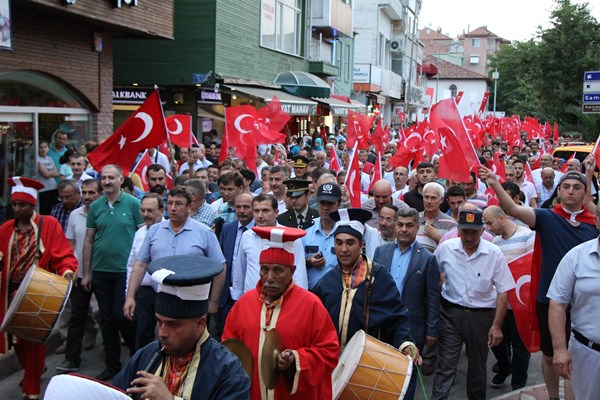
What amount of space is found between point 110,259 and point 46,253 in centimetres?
83

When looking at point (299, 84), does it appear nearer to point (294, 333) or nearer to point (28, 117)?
point (28, 117)

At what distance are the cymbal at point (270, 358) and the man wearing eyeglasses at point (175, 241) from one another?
8.28 feet

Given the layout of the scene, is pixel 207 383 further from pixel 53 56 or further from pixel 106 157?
pixel 53 56

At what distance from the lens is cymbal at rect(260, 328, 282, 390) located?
13.2 ft

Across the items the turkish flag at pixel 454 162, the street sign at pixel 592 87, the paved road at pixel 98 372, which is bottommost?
the paved road at pixel 98 372

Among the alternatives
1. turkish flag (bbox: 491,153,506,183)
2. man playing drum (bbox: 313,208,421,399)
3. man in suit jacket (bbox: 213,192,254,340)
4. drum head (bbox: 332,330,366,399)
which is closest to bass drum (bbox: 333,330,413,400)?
drum head (bbox: 332,330,366,399)

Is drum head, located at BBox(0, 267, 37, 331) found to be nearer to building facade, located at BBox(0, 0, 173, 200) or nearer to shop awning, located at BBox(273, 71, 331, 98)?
building facade, located at BBox(0, 0, 173, 200)

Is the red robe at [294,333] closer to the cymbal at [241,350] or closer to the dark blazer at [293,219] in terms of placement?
the cymbal at [241,350]

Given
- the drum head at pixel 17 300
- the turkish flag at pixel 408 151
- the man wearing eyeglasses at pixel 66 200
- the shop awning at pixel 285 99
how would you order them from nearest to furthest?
the drum head at pixel 17 300
the man wearing eyeglasses at pixel 66 200
the turkish flag at pixel 408 151
the shop awning at pixel 285 99

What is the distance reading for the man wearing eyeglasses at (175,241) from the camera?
6566mm

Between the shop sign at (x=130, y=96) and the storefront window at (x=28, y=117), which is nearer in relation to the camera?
the storefront window at (x=28, y=117)

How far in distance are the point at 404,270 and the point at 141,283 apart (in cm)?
242

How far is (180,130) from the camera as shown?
14.3 metres

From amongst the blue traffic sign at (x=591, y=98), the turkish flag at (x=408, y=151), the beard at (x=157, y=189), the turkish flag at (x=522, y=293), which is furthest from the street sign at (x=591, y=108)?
the beard at (x=157, y=189)
